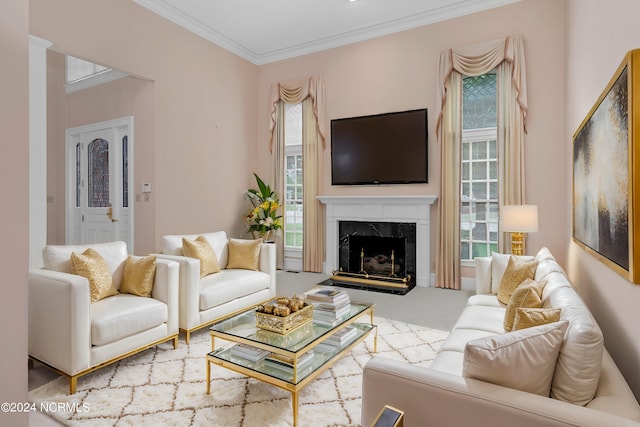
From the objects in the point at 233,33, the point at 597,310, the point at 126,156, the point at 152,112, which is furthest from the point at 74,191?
the point at 597,310

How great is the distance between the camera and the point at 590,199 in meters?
2.25

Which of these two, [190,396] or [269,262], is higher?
[269,262]

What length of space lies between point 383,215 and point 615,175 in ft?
11.6

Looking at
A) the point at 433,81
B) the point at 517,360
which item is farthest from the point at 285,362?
the point at 433,81

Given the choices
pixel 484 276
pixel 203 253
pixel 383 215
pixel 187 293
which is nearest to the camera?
pixel 187 293

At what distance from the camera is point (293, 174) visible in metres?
6.09

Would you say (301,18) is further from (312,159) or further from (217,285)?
(217,285)

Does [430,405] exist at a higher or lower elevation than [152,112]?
lower

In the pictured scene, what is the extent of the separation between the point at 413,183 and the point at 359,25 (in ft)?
7.91

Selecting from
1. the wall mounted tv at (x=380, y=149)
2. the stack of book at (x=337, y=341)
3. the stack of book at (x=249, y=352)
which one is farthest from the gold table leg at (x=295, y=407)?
the wall mounted tv at (x=380, y=149)

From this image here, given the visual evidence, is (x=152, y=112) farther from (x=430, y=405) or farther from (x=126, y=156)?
(x=430, y=405)

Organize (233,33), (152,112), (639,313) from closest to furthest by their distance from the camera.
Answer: (639,313) < (152,112) < (233,33)

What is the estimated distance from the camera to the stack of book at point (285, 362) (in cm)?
210

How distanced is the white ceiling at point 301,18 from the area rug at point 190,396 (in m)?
4.18
